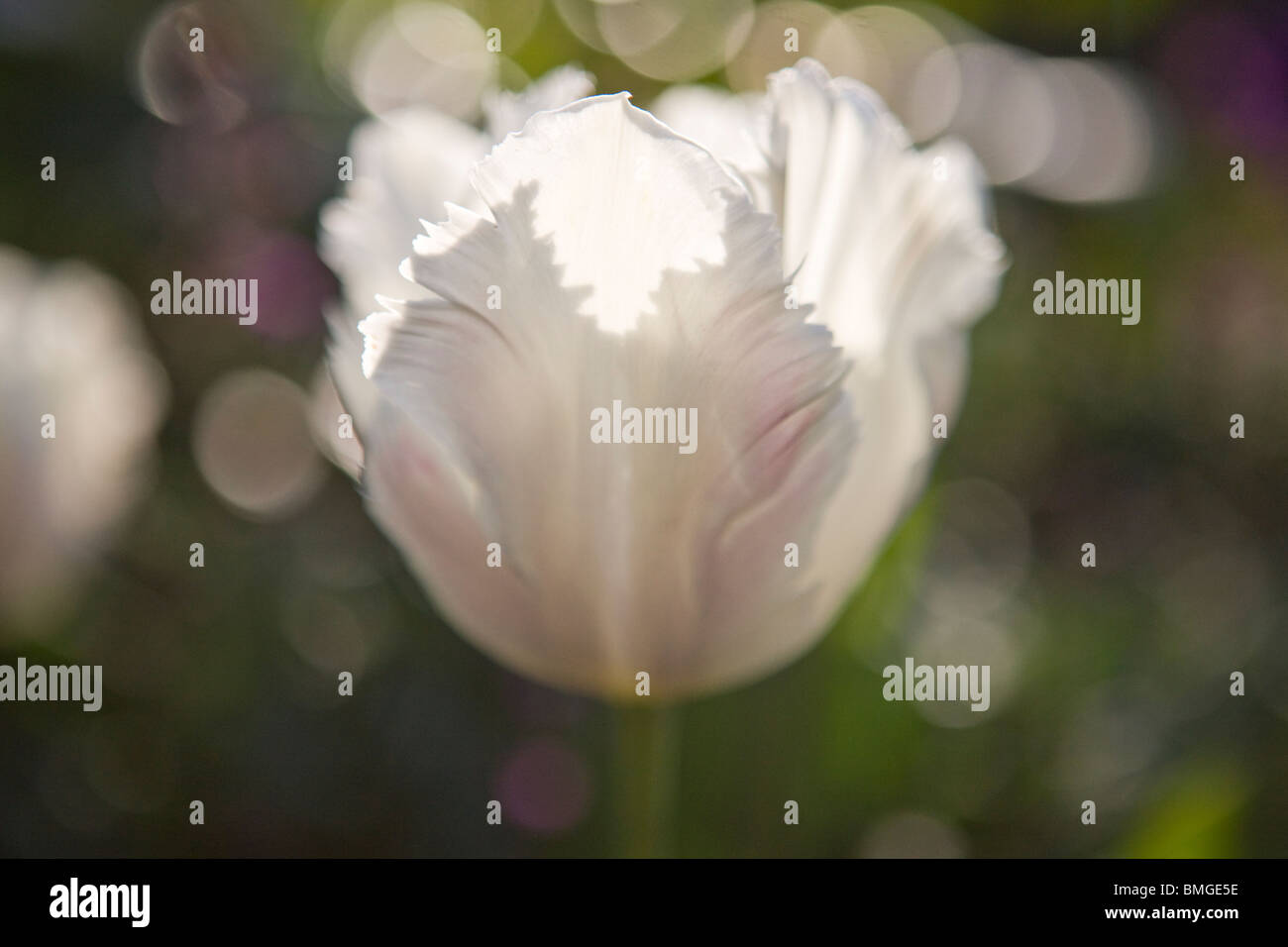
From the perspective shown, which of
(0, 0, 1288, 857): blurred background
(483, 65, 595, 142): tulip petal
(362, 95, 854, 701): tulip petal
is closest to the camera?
(362, 95, 854, 701): tulip petal

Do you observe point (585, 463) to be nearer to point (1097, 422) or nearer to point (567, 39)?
point (1097, 422)

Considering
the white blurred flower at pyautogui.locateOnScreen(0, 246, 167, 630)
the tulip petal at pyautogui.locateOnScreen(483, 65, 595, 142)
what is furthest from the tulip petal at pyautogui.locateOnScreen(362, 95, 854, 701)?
the white blurred flower at pyautogui.locateOnScreen(0, 246, 167, 630)

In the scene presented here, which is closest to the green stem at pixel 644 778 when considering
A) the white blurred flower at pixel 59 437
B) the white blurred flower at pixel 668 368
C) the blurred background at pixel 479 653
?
the white blurred flower at pixel 668 368

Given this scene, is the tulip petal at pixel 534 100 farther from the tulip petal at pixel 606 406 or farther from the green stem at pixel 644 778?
the green stem at pixel 644 778

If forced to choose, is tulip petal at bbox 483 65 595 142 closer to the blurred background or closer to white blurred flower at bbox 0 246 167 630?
the blurred background

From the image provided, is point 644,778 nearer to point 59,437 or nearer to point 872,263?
point 872,263
